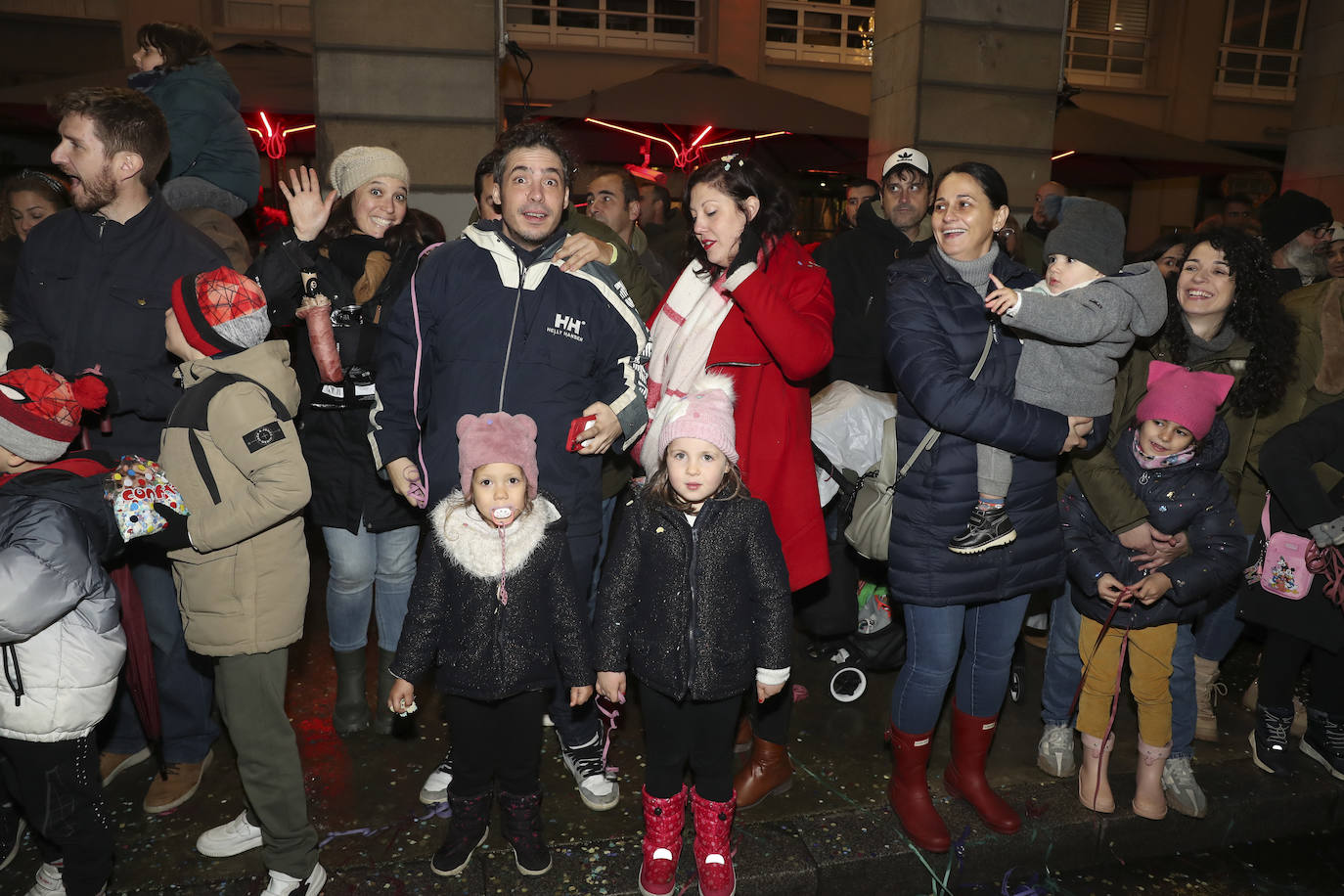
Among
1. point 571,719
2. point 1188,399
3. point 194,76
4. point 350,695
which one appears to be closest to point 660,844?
point 571,719

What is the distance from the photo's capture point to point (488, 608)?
2.84 metres

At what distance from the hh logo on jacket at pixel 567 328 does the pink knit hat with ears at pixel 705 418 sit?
440 millimetres

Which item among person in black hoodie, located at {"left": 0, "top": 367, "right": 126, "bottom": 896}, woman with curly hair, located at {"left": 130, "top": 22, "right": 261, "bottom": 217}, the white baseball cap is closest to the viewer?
person in black hoodie, located at {"left": 0, "top": 367, "right": 126, "bottom": 896}

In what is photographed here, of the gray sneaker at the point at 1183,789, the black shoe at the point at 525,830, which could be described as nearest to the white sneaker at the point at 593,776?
the black shoe at the point at 525,830

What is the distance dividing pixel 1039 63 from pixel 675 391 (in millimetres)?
6109

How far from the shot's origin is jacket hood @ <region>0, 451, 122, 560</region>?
2547mm

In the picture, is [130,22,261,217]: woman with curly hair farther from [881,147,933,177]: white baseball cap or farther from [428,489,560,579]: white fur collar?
[881,147,933,177]: white baseball cap

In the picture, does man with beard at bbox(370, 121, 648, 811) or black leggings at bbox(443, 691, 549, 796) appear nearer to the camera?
black leggings at bbox(443, 691, 549, 796)

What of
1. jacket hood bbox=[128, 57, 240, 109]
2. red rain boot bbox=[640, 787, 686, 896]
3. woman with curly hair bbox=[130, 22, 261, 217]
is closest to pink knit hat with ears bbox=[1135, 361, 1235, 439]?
red rain boot bbox=[640, 787, 686, 896]

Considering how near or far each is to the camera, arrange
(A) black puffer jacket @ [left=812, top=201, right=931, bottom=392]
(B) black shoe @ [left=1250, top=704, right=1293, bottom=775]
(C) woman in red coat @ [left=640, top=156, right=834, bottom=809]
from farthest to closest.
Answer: (A) black puffer jacket @ [left=812, top=201, right=931, bottom=392] → (B) black shoe @ [left=1250, top=704, right=1293, bottom=775] → (C) woman in red coat @ [left=640, top=156, right=834, bottom=809]

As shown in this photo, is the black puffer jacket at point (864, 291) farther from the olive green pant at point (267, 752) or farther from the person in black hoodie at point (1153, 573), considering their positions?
the olive green pant at point (267, 752)

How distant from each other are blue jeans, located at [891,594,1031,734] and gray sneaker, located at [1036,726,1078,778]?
533mm

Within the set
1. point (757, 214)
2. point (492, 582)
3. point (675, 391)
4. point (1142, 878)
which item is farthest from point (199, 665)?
point (1142, 878)

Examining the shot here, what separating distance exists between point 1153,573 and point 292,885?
312cm
